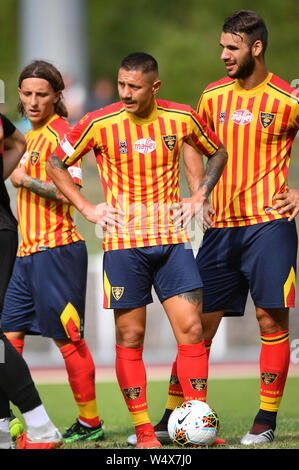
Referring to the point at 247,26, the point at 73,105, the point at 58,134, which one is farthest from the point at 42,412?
the point at 73,105

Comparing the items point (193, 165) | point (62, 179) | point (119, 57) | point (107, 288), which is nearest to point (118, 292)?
point (107, 288)

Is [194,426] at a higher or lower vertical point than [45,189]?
lower

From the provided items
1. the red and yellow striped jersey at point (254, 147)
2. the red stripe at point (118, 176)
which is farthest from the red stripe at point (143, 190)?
the red and yellow striped jersey at point (254, 147)

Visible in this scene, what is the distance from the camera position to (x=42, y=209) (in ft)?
20.6

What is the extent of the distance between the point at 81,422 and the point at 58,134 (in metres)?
1.85

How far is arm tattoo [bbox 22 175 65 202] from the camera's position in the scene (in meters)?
6.11

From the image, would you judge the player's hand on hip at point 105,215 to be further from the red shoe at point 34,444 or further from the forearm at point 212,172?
the red shoe at point 34,444

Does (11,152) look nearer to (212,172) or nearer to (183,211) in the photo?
(183,211)

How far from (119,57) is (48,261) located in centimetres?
2156

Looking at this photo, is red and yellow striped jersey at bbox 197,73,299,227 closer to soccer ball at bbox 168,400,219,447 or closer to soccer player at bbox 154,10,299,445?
soccer player at bbox 154,10,299,445

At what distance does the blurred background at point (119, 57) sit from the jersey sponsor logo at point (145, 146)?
16.2ft

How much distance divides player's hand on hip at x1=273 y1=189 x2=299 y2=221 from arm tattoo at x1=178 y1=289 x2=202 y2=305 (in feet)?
2.41
